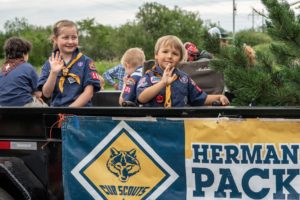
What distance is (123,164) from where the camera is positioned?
3699 mm

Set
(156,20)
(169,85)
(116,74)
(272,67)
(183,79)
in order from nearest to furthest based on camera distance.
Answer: (272,67) → (169,85) → (183,79) → (116,74) → (156,20)

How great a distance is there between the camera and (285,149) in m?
3.46

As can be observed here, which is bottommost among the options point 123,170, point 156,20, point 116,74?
point 123,170

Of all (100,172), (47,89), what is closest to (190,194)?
(100,172)

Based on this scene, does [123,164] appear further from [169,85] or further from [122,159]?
[169,85]

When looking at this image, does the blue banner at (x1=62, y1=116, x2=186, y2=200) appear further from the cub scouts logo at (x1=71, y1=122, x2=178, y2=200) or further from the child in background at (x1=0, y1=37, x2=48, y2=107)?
the child in background at (x1=0, y1=37, x2=48, y2=107)

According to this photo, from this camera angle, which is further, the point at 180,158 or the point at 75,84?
the point at 75,84

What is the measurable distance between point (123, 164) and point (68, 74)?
4.78ft

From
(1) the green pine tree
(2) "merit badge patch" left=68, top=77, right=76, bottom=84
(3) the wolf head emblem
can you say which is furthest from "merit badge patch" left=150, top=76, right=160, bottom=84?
(3) the wolf head emblem

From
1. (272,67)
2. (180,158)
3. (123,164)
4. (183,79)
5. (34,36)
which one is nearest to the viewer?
(180,158)

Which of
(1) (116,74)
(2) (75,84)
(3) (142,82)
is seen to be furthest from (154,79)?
Result: (1) (116,74)

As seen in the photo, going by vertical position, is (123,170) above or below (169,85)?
below

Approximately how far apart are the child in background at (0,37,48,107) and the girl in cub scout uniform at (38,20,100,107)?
0.38 meters

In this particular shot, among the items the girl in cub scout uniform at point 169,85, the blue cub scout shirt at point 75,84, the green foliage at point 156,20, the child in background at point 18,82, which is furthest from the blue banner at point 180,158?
the green foliage at point 156,20
